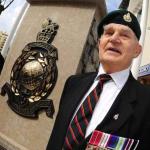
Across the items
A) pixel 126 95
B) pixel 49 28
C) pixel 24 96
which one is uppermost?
pixel 49 28

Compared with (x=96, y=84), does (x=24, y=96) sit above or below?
below

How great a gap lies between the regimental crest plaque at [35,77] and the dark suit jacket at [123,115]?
1823 mm

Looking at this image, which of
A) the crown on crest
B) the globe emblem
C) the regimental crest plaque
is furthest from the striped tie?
the crown on crest

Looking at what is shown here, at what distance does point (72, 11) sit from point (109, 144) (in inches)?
113

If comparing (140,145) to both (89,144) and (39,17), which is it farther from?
(39,17)

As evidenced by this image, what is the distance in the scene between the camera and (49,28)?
4.80m

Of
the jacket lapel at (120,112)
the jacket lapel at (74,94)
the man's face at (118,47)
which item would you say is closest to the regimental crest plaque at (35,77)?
the jacket lapel at (74,94)

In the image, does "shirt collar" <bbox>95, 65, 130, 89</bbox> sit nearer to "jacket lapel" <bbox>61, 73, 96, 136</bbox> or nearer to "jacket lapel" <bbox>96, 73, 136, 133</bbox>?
"jacket lapel" <bbox>96, 73, 136, 133</bbox>

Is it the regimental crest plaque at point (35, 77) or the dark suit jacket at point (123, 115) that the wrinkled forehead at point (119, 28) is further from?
the regimental crest plaque at point (35, 77)

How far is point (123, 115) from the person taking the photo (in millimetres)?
2227

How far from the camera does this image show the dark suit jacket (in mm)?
2191

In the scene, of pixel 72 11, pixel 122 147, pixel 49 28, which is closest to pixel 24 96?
pixel 49 28

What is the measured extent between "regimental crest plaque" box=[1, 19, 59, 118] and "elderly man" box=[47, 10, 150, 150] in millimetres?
1825

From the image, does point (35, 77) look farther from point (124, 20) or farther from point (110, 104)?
point (110, 104)
